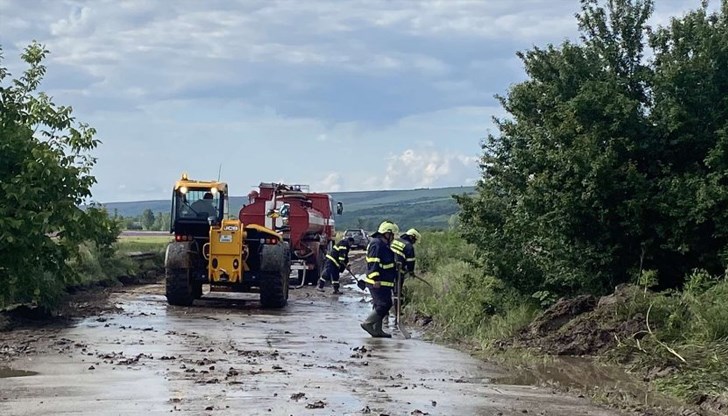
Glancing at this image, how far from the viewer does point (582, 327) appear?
45.4 feet

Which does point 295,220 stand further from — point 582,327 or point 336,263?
point 582,327

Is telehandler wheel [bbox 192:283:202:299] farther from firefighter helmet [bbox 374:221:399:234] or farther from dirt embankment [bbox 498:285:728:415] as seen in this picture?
dirt embankment [bbox 498:285:728:415]

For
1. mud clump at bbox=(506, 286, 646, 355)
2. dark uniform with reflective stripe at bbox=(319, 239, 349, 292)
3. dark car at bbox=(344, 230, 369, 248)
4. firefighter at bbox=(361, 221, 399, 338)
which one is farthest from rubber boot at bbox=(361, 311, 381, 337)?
dark car at bbox=(344, 230, 369, 248)

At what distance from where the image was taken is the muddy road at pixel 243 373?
29.5 ft

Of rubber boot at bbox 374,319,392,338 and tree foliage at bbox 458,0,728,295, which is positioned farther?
rubber boot at bbox 374,319,392,338

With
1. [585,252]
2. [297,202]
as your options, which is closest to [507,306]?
[585,252]

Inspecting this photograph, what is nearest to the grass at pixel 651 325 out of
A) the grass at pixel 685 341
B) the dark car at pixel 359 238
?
the grass at pixel 685 341

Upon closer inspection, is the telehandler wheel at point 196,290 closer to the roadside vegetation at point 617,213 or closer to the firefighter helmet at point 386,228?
the roadside vegetation at point 617,213

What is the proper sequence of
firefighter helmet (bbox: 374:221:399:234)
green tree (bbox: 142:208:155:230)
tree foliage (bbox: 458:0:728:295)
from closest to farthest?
tree foliage (bbox: 458:0:728:295)
firefighter helmet (bbox: 374:221:399:234)
green tree (bbox: 142:208:155:230)

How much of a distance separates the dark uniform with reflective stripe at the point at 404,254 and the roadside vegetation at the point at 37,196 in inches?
203

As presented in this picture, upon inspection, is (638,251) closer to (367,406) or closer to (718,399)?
(718,399)

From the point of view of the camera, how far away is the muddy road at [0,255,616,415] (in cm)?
898

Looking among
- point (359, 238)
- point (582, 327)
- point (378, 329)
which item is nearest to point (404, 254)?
point (378, 329)

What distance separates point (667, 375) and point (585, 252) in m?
4.51
